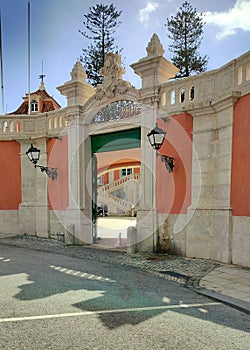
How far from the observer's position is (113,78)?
938cm

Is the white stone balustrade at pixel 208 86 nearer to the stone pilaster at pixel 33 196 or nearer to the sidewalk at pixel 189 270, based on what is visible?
the sidewalk at pixel 189 270

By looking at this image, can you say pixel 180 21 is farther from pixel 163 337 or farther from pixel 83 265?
pixel 163 337

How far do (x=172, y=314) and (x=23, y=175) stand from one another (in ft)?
30.1

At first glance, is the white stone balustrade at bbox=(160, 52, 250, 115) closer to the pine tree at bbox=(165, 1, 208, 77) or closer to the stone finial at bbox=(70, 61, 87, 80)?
the stone finial at bbox=(70, 61, 87, 80)

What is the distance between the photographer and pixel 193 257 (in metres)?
7.68

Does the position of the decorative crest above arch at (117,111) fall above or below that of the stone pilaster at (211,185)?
above

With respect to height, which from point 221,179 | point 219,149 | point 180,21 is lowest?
point 221,179

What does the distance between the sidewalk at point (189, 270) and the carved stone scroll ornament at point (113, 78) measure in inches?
203

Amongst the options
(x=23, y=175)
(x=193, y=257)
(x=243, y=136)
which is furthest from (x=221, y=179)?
(x=23, y=175)

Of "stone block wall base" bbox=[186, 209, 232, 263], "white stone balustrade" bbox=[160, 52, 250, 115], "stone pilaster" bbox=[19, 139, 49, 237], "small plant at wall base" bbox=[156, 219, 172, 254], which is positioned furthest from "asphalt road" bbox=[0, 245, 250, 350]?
"stone pilaster" bbox=[19, 139, 49, 237]

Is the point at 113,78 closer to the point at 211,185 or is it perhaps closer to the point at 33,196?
the point at 211,185

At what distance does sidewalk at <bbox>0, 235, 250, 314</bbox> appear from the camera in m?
4.87

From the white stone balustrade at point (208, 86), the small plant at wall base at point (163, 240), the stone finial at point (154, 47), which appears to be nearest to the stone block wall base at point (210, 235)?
the small plant at wall base at point (163, 240)

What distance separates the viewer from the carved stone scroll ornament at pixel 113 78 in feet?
30.4
